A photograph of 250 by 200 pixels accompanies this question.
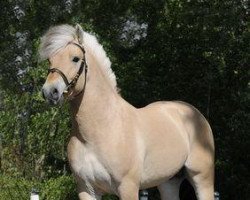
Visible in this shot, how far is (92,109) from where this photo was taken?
13.9ft

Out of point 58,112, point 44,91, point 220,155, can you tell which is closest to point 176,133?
point 44,91

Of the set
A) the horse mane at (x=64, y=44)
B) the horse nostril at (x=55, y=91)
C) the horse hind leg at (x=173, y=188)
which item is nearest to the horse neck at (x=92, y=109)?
the horse mane at (x=64, y=44)

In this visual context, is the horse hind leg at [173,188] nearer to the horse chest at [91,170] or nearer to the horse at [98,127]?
the horse at [98,127]

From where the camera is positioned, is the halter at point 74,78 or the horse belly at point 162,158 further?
the horse belly at point 162,158

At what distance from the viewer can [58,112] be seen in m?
8.19

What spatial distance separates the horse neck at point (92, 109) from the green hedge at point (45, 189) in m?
3.32

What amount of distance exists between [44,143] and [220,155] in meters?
2.67

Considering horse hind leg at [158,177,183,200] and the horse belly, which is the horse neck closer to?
the horse belly

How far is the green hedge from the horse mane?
3.33 m

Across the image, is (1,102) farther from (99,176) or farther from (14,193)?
(99,176)

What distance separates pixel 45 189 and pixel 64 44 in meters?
3.73

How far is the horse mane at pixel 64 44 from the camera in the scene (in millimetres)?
4133

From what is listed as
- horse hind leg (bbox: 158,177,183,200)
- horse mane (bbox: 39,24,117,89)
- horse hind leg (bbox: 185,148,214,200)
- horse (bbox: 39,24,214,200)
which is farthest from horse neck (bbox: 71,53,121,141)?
horse hind leg (bbox: 158,177,183,200)

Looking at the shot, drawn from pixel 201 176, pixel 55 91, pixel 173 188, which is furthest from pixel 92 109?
pixel 173 188
